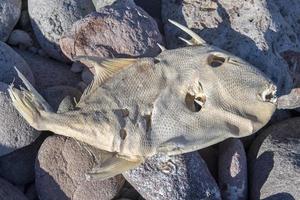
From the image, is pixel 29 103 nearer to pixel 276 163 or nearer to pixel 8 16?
pixel 8 16

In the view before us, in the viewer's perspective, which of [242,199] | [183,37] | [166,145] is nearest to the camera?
[166,145]

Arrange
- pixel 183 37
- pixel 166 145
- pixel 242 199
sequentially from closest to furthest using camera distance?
pixel 166 145 < pixel 242 199 < pixel 183 37

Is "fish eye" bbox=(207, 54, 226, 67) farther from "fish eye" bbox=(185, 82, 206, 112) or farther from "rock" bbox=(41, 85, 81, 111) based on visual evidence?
"rock" bbox=(41, 85, 81, 111)

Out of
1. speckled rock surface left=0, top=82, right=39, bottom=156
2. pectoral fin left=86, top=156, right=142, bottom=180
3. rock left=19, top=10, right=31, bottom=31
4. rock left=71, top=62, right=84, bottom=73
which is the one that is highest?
rock left=19, top=10, right=31, bottom=31

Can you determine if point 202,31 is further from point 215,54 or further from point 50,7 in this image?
point 50,7

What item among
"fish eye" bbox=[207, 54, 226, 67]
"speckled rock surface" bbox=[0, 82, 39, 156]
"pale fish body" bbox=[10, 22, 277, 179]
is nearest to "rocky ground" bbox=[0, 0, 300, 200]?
"speckled rock surface" bbox=[0, 82, 39, 156]

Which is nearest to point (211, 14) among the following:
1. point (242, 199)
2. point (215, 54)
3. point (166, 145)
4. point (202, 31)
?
point (202, 31)
